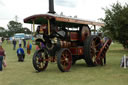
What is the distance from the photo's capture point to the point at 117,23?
60.2 ft

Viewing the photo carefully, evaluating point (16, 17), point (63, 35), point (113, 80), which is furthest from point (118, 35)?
point (16, 17)

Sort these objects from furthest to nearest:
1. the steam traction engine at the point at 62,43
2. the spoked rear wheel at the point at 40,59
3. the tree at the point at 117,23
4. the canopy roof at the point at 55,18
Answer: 1. the tree at the point at 117,23
2. the spoked rear wheel at the point at 40,59
3. the steam traction engine at the point at 62,43
4. the canopy roof at the point at 55,18

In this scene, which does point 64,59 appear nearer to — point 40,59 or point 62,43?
point 62,43

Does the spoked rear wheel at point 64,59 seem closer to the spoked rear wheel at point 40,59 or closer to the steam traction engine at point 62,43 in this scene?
the steam traction engine at point 62,43

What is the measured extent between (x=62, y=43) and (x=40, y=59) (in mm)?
1233

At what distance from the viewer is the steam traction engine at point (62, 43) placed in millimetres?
8172

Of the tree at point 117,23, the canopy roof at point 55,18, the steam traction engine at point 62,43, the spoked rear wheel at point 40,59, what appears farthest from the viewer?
the tree at point 117,23

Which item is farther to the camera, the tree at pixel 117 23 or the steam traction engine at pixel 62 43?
the tree at pixel 117 23

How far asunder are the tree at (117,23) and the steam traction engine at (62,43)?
837cm

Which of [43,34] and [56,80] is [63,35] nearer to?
[43,34]

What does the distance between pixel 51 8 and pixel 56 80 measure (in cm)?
540

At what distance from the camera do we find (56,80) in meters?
6.67

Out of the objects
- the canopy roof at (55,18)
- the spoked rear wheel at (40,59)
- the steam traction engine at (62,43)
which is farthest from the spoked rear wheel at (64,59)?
the canopy roof at (55,18)

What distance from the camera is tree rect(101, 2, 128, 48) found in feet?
59.3
